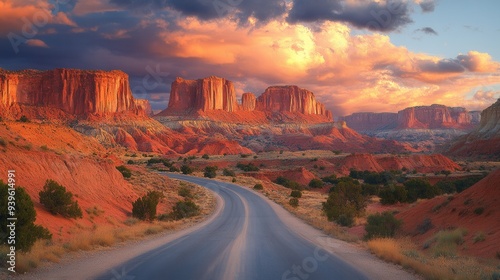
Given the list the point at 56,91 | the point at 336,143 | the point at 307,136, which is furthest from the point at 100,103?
the point at 336,143

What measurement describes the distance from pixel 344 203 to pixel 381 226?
12.7 metres

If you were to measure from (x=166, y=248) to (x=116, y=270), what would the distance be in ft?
14.0

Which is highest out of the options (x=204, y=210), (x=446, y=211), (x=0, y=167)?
(x=0, y=167)

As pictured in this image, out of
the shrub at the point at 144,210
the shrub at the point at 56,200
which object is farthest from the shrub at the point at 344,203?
the shrub at the point at 56,200

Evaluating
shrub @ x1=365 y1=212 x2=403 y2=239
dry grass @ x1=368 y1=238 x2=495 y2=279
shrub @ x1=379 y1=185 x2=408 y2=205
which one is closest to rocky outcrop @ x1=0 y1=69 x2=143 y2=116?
shrub @ x1=379 y1=185 x2=408 y2=205

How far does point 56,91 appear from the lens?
6078 inches

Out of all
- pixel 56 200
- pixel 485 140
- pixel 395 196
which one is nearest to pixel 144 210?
pixel 56 200

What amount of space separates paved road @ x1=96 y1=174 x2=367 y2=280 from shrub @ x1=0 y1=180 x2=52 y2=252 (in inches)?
139

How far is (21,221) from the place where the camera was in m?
14.1

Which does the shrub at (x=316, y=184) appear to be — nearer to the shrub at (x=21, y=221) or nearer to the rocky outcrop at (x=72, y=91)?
the shrub at (x=21, y=221)

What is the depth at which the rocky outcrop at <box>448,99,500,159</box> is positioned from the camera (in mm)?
116000

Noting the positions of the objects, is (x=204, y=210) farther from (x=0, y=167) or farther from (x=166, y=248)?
(x=166, y=248)

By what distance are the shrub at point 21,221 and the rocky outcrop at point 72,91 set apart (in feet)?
467

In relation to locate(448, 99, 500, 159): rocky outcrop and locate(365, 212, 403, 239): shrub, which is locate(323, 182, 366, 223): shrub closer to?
locate(365, 212, 403, 239): shrub
